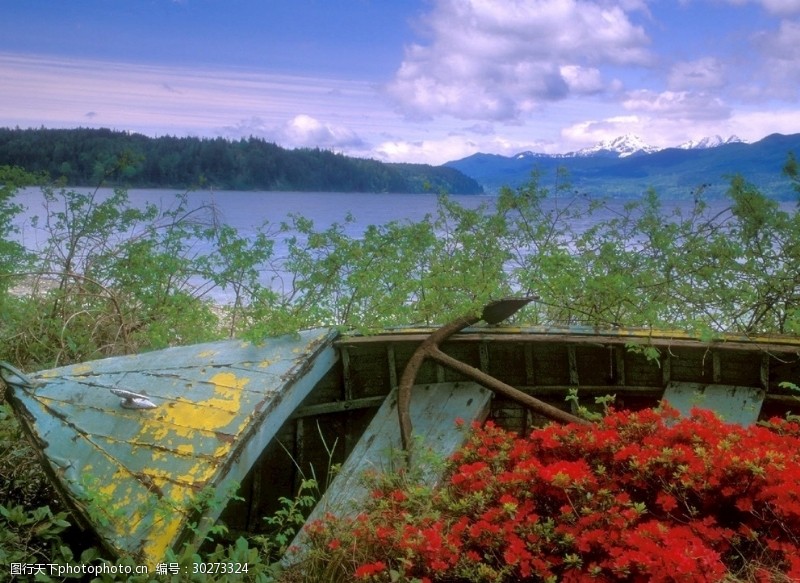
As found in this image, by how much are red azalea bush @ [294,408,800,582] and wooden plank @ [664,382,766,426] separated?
71 centimetres

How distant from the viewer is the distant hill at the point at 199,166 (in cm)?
790

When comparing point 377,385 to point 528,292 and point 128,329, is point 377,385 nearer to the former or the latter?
point 528,292

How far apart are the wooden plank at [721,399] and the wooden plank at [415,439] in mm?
1075

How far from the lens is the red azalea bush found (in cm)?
273

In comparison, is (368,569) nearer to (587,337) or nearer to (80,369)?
(80,369)

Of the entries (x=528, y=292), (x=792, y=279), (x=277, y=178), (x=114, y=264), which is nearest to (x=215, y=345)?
(x=528, y=292)

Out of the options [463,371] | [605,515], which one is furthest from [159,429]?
[605,515]

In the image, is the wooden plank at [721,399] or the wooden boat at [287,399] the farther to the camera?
the wooden plank at [721,399]

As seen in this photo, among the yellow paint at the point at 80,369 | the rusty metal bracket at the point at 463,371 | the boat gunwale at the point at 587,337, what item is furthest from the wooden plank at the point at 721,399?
the yellow paint at the point at 80,369

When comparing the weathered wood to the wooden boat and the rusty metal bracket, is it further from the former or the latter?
the rusty metal bracket

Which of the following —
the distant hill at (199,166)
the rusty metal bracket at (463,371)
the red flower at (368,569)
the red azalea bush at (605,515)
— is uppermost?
the distant hill at (199,166)

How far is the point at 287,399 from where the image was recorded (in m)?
4.16

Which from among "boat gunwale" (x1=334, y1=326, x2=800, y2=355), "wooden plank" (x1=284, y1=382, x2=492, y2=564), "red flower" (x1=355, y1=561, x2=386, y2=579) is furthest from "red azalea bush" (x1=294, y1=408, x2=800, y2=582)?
"boat gunwale" (x1=334, y1=326, x2=800, y2=355)

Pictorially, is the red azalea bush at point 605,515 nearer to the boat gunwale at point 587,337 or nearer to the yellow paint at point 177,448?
the yellow paint at point 177,448
